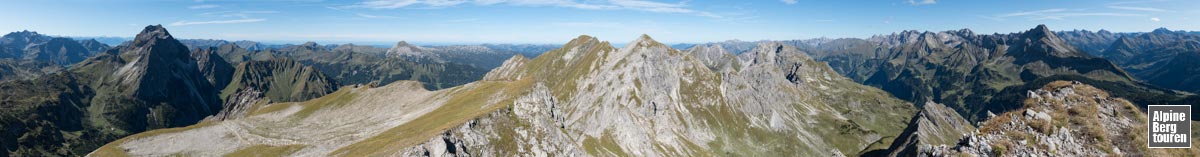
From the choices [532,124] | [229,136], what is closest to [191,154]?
[229,136]

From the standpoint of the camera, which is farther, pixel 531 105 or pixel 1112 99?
pixel 531 105

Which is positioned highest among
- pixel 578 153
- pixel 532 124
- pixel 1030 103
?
pixel 1030 103

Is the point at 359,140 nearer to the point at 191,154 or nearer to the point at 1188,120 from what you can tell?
the point at 191,154

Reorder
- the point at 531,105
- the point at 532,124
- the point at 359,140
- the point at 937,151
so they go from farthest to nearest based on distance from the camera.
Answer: the point at 531,105
the point at 532,124
the point at 359,140
the point at 937,151

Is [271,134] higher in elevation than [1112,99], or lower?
lower

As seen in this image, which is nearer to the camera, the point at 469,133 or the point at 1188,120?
the point at 1188,120

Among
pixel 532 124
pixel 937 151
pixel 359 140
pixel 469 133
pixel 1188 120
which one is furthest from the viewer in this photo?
pixel 532 124

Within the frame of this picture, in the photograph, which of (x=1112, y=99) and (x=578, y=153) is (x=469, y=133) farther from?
(x=1112, y=99)

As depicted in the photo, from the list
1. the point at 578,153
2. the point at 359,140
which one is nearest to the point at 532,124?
the point at 578,153

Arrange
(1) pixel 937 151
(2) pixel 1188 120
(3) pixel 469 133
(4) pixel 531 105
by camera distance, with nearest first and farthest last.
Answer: (2) pixel 1188 120 < (1) pixel 937 151 < (3) pixel 469 133 < (4) pixel 531 105
